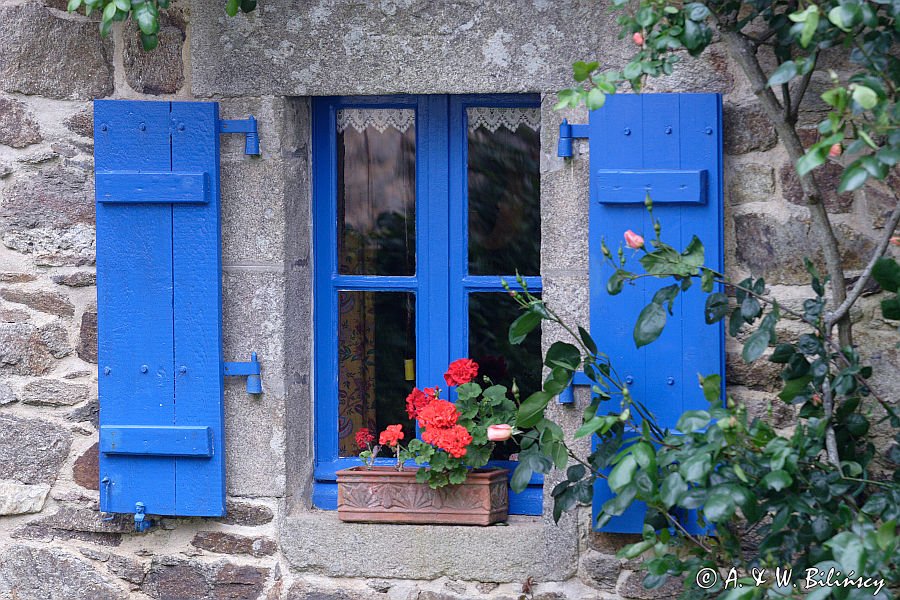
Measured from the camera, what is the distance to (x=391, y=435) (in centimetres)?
336

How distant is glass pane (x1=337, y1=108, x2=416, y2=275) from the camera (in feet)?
11.7

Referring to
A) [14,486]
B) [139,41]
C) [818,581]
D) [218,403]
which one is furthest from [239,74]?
[818,581]

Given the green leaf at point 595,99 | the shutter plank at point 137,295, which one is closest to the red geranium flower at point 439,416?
the shutter plank at point 137,295

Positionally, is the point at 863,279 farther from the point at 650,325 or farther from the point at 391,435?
the point at 391,435

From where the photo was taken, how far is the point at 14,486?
356 centimetres

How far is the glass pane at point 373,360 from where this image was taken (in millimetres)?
3590

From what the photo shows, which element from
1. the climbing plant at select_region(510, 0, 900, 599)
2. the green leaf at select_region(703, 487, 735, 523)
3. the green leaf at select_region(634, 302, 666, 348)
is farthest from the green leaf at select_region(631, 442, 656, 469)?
the green leaf at select_region(634, 302, 666, 348)

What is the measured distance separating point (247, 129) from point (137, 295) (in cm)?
58

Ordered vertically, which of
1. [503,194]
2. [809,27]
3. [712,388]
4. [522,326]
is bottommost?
[712,388]

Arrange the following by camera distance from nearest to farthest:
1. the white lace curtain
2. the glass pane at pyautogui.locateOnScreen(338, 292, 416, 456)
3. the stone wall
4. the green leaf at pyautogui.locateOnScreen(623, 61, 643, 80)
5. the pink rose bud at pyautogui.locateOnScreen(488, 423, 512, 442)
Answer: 1. the green leaf at pyautogui.locateOnScreen(623, 61, 643, 80)
2. the pink rose bud at pyautogui.locateOnScreen(488, 423, 512, 442)
3. the stone wall
4. the white lace curtain
5. the glass pane at pyautogui.locateOnScreen(338, 292, 416, 456)

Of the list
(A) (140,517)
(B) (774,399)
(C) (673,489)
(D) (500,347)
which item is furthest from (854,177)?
(A) (140,517)

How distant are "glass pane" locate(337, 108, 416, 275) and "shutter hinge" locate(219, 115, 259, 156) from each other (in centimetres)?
31

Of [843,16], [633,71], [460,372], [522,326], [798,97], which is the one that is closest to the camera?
[843,16]

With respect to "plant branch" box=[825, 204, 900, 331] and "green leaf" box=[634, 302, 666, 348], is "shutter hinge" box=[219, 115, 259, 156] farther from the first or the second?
"plant branch" box=[825, 204, 900, 331]
